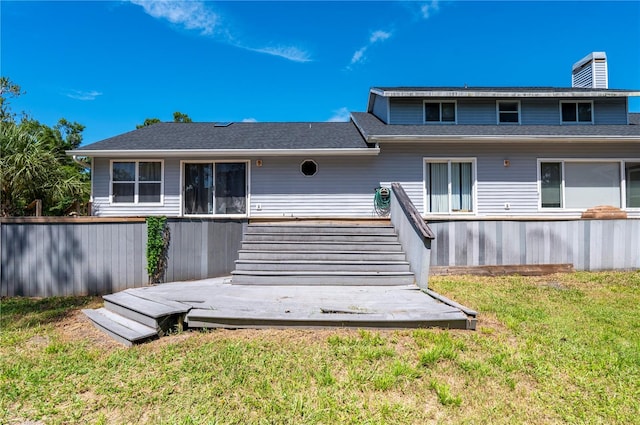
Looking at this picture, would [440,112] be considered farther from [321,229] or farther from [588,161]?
[321,229]

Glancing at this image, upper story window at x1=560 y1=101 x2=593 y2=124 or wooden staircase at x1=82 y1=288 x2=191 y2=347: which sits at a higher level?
upper story window at x1=560 y1=101 x2=593 y2=124

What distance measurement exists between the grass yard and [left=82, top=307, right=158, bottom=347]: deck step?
0.11 metres

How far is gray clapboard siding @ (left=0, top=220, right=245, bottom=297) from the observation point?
19.1ft

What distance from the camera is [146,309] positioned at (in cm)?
381

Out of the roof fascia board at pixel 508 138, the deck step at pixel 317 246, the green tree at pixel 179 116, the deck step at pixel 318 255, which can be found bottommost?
the deck step at pixel 318 255

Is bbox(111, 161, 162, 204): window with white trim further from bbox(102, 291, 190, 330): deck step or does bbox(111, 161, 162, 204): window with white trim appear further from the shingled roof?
bbox(102, 291, 190, 330): deck step

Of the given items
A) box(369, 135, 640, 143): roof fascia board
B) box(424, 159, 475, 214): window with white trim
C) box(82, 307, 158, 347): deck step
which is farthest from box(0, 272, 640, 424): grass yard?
box(369, 135, 640, 143): roof fascia board

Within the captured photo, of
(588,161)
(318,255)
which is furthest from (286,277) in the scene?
(588,161)

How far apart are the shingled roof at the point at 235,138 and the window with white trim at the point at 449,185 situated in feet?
7.63

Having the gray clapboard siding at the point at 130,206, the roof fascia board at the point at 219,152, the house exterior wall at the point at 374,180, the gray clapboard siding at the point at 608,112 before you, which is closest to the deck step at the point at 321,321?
the house exterior wall at the point at 374,180

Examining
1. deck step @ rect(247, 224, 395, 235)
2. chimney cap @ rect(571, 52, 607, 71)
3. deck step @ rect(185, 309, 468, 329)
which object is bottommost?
deck step @ rect(185, 309, 468, 329)

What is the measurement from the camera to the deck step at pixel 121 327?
3404 millimetres

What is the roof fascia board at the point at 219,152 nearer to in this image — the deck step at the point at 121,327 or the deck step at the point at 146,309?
the deck step at the point at 146,309

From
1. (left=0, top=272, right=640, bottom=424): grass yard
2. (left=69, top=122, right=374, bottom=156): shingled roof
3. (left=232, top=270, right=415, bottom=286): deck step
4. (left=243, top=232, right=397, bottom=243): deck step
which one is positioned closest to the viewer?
(left=0, top=272, right=640, bottom=424): grass yard
